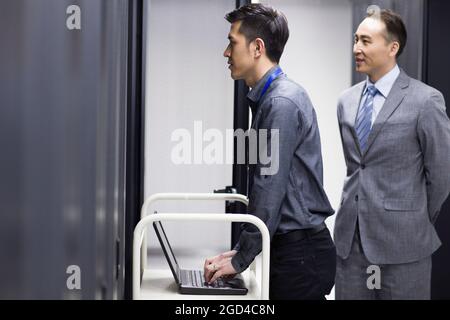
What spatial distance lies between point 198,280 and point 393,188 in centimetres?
71

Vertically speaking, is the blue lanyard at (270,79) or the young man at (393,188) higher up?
the blue lanyard at (270,79)

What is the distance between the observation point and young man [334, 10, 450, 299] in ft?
5.34

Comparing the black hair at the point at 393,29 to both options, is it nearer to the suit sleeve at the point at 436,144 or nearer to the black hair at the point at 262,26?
the suit sleeve at the point at 436,144

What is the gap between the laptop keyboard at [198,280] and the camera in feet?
3.66

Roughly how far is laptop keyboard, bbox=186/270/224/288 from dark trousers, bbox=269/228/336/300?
10 cm

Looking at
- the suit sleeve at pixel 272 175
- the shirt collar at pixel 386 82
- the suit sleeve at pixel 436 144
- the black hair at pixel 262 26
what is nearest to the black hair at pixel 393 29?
the shirt collar at pixel 386 82

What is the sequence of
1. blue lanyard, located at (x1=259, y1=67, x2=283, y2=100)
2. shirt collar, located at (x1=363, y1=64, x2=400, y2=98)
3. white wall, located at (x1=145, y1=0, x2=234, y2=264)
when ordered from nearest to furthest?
blue lanyard, located at (x1=259, y1=67, x2=283, y2=100)
shirt collar, located at (x1=363, y1=64, x2=400, y2=98)
white wall, located at (x1=145, y1=0, x2=234, y2=264)

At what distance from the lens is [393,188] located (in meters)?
1.63

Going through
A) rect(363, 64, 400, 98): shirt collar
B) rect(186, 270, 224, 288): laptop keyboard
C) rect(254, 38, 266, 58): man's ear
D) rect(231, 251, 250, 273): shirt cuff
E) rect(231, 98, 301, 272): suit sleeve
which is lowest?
rect(186, 270, 224, 288): laptop keyboard

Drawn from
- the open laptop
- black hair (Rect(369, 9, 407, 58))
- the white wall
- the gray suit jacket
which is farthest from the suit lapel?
the open laptop

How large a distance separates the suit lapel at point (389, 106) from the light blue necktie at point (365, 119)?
0.03 m

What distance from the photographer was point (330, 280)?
1.15 metres

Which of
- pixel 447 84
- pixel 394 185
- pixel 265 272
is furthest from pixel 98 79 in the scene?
pixel 447 84

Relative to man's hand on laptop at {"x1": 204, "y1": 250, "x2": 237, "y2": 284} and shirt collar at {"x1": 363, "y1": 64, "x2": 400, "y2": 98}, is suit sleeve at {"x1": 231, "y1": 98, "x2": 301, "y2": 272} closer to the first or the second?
man's hand on laptop at {"x1": 204, "y1": 250, "x2": 237, "y2": 284}
